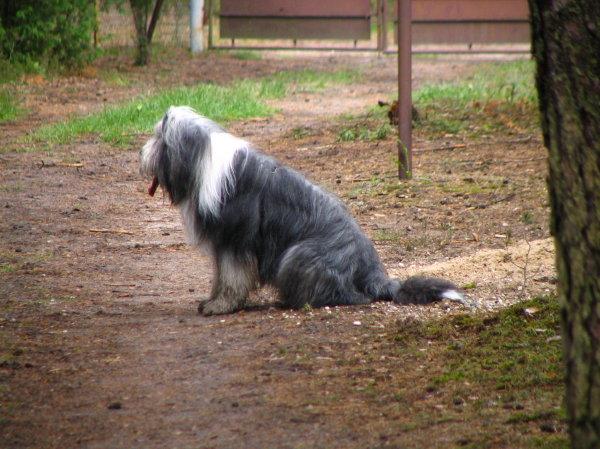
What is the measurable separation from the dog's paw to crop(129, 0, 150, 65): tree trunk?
13.7m

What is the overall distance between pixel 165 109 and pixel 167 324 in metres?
8.68

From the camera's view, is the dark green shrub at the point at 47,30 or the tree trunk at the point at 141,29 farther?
the tree trunk at the point at 141,29

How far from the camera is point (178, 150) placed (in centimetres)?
638

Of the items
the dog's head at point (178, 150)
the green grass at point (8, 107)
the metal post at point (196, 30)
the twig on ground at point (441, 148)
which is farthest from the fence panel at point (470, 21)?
the dog's head at point (178, 150)

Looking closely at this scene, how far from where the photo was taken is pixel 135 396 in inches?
183

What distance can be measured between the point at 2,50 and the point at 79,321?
40.1 ft

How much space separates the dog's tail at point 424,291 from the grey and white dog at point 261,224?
17 millimetres

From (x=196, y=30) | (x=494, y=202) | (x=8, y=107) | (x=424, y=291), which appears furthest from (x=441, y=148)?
(x=196, y=30)

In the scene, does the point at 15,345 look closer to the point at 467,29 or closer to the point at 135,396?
the point at 135,396

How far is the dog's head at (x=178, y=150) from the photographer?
6.37 m

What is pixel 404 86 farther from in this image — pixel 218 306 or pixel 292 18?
pixel 292 18

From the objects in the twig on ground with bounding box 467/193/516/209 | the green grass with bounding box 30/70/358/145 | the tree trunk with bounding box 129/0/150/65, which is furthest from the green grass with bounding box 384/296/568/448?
the tree trunk with bounding box 129/0/150/65

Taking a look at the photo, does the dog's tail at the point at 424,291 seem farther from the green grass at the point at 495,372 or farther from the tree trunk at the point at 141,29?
the tree trunk at the point at 141,29

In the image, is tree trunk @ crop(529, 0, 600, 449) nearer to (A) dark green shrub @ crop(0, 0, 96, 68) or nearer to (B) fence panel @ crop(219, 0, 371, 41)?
(A) dark green shrub @ crop(0, 0, 96, 68)
